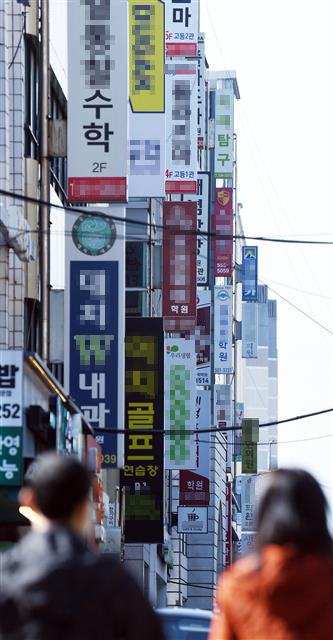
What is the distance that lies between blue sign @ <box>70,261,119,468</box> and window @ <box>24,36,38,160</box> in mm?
2249

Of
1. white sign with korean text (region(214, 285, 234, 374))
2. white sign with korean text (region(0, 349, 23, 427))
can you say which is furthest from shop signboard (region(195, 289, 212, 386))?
white sign with korean text (region(0, 349, 23, 427))

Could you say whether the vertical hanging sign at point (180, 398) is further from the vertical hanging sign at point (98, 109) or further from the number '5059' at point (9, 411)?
the number '5059' at point (9, 411)

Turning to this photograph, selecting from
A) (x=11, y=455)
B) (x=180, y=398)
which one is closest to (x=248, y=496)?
(x=180, y=398)

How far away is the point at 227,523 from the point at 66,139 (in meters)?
47.9

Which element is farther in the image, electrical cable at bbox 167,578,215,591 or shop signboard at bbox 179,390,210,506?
electrical cable at bbox 167,578,215,591

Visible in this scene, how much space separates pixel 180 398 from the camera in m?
34.7

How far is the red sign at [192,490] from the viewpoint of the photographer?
4428 centimetres

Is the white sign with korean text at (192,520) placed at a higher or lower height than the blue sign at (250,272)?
lower

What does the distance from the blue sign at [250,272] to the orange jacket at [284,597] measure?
168ft

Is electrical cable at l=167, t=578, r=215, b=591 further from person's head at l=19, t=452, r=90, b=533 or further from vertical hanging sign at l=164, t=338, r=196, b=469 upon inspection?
person's head at l=19, t=452, r=90, b=533

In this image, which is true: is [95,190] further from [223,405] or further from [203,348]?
[223,405]

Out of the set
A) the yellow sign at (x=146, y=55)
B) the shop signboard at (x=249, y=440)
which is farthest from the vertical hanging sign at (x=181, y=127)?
the shop signboard at (x=249, y=440)

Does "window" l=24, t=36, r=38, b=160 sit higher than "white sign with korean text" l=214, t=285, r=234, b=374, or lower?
higher

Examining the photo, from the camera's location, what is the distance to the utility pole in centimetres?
2380
